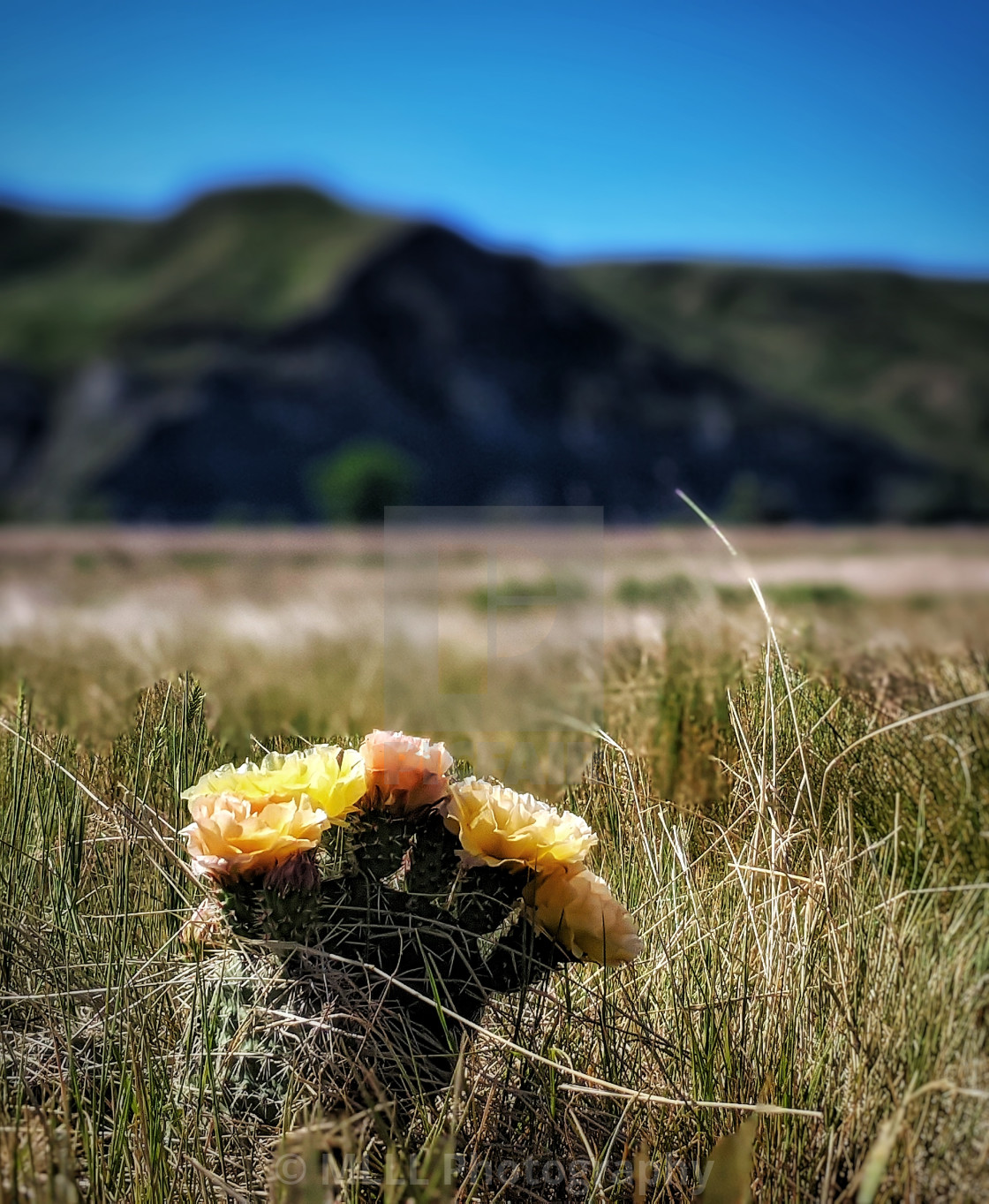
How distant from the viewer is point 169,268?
3878 inches

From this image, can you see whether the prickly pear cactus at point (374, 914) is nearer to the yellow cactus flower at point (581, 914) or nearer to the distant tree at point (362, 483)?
the yellow cactus flower at point (581, 914)

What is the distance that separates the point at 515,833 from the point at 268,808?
0.96ft

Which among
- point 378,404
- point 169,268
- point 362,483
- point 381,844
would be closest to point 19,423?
point 378,404

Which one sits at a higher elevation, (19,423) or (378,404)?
(378,404)

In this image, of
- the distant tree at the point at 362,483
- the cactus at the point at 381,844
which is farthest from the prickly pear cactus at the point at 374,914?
the distant tree at the point at 362,483

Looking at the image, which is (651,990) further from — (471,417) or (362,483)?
(471,417)

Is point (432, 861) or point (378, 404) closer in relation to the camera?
point (432, 861)

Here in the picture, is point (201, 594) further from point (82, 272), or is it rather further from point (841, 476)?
point (82, 272)

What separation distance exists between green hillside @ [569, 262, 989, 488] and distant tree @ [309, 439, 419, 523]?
2628 inches

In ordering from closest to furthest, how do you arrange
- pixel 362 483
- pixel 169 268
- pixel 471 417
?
pixel 362 483 < pixel 471 417 < pixel 169 268

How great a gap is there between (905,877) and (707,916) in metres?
0.29

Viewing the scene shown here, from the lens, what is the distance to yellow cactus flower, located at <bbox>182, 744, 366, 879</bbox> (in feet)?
4.32

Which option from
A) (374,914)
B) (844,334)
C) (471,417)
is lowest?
(374,914)

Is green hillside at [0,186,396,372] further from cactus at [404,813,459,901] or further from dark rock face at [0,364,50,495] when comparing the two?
cactus at [404,813,459,901]
